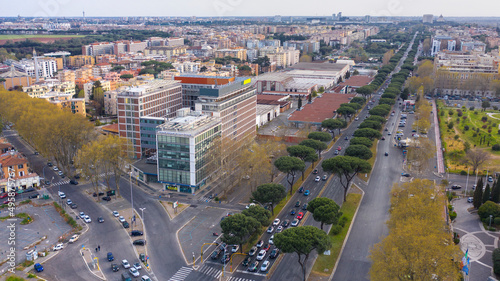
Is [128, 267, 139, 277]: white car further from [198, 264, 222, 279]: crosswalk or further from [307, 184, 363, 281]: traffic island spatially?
[307, 184, 363, 281]: traffic island

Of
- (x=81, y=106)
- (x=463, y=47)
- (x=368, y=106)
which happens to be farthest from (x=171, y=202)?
(x=463, y=47)

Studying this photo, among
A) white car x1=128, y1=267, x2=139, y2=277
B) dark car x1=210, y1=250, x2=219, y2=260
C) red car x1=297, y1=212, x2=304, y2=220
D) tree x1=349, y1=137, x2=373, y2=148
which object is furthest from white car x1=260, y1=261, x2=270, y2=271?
tree x1=349, y1=137, x2=373, y2=148

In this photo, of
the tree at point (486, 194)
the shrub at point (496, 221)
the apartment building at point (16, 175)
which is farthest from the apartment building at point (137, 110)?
the shrub at point (496, 221)

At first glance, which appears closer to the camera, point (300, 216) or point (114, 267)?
point (114, 267)

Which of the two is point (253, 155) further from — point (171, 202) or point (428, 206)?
point (428, 206)

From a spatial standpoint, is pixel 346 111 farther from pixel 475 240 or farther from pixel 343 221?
pixel 475 240

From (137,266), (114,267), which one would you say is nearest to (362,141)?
(137,266)
